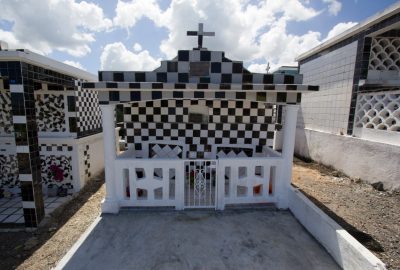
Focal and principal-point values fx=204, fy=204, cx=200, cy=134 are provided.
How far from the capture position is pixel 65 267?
8.55 ft

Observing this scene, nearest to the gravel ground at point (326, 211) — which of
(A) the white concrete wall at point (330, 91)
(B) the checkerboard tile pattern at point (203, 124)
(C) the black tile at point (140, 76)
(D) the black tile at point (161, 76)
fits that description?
(B) the checkerboard tile pattern at point (203, 124)

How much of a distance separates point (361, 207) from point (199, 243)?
3.46 metres

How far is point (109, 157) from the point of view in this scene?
386 cm

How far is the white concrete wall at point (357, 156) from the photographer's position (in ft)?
15.8

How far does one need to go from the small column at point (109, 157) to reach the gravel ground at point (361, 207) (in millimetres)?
4128

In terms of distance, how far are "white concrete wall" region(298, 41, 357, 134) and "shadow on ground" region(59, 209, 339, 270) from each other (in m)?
4.74

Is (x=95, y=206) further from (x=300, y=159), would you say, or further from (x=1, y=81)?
(x=300, y=159)

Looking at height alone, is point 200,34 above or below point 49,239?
above

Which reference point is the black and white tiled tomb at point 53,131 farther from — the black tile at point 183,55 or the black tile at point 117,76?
the black tile at point 183,55

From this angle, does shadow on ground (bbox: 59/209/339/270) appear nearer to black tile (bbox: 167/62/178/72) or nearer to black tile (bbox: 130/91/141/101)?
black tile (bbox: 130/91/141/101)

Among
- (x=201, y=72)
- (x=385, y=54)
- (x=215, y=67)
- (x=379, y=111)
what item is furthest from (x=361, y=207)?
(x=385, y=54)

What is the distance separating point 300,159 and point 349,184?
309 cm

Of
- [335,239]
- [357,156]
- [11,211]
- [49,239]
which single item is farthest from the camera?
[357,156]

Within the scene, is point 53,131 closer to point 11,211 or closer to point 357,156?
point 11,211
